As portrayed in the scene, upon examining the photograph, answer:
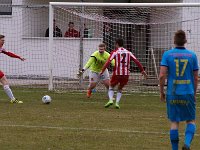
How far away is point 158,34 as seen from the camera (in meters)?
24.9

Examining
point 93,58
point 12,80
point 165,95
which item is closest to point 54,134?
point 165,95

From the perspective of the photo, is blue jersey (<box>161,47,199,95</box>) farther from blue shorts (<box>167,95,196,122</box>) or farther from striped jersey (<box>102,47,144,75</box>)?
striped jersey (<box>102,47,144,75</box>)

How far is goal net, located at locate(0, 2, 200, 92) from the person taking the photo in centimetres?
2328

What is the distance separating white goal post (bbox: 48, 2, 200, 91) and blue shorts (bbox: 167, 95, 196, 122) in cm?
1213

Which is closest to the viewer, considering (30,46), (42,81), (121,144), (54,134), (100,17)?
(121,144)

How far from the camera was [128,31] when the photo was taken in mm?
24656

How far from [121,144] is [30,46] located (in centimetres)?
1679

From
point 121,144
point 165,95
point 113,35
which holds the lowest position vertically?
point 121,144

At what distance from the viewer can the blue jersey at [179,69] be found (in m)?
10.6

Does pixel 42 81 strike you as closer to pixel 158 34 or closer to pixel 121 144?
pixel 158 34

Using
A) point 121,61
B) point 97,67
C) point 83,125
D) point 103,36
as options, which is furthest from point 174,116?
point 103,36

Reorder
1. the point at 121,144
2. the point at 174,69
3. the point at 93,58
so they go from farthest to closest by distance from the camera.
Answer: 1. the point at 93,58
2. the point at 121,144
3. the point at 174,69

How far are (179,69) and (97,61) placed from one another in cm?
1004

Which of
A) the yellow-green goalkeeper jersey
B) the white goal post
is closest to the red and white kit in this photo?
the yellow-green goalkeeper jersey
